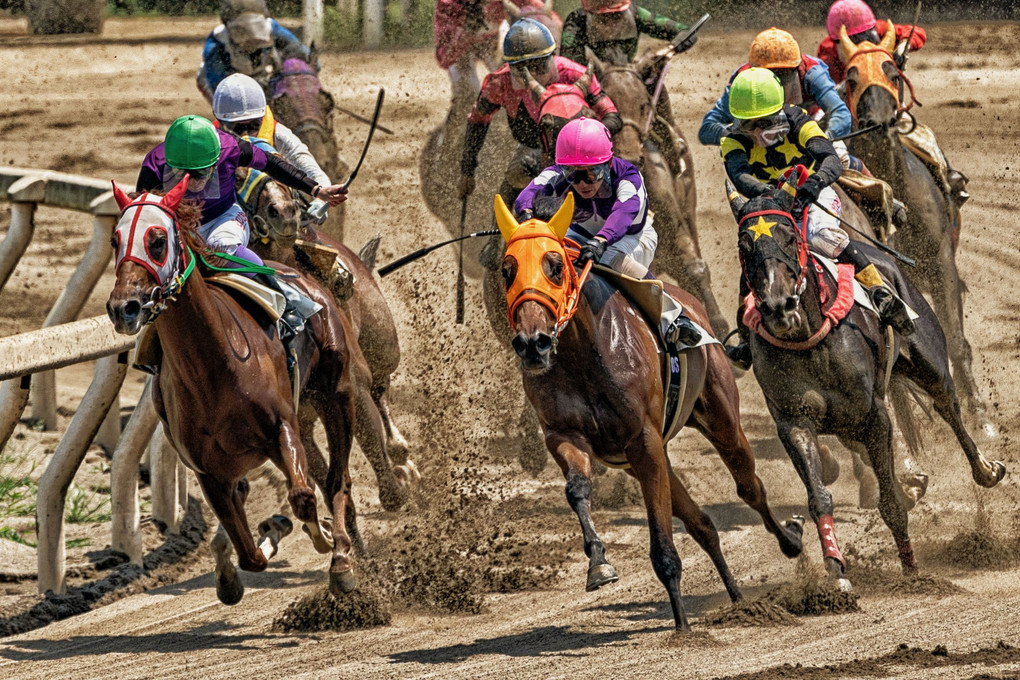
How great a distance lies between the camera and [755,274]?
26.6 feet

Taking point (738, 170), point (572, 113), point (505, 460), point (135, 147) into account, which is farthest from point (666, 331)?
point (135, 147)

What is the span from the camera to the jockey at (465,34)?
45.0ft

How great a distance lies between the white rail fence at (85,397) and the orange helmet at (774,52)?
3.91 m

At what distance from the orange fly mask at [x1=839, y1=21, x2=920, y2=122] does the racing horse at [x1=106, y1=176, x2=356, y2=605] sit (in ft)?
15.3

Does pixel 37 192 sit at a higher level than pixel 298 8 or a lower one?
lower

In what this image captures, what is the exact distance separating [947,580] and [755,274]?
1809 millimetres

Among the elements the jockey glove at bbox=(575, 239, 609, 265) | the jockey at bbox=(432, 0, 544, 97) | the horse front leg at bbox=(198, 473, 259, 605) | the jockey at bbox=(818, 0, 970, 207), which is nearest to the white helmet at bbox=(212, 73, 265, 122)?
the horse front leg at bbox=(198, 473, 259, 605)

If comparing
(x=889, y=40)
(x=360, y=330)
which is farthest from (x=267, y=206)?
(x=889, y=40)

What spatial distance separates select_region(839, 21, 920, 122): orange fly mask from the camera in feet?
36.7

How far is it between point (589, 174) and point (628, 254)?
422 millimetres

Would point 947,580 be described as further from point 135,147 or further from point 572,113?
point 135,147

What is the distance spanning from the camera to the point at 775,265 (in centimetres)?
809

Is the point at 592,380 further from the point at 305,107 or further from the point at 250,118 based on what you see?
the point at 305,107

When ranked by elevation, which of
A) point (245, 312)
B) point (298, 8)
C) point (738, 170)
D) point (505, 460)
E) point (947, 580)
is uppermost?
point (298, 8)
